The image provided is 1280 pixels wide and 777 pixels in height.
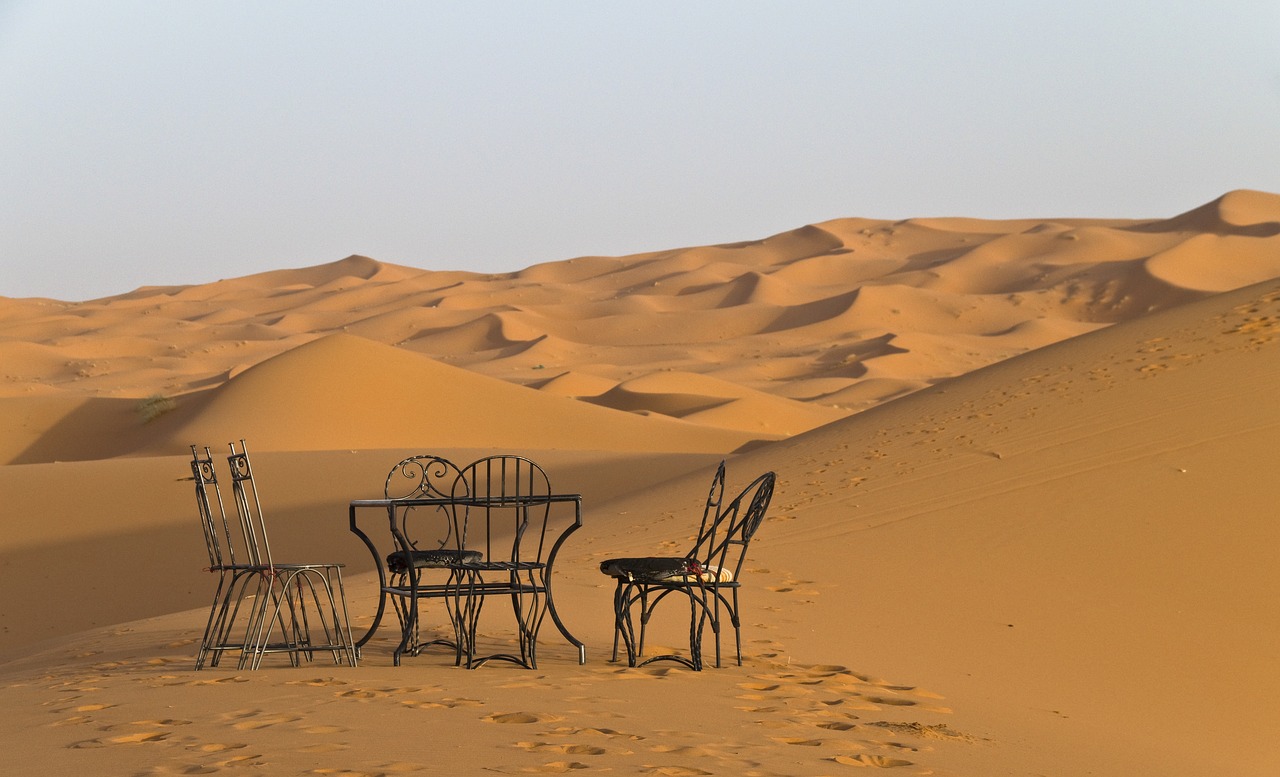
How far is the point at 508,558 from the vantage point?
12.4 meters

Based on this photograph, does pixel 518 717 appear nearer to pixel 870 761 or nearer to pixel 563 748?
pixel 563 748

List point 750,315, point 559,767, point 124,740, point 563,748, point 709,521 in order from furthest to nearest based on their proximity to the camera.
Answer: point 750,315 < point 709,521 < point 124,740 < point 563,748 < point 559,767

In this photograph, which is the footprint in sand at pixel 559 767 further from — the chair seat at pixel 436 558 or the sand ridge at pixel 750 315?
the sand ridge at pixel 750 315

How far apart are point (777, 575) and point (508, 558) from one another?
10.2 feet

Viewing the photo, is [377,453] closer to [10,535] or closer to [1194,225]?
[10,535]

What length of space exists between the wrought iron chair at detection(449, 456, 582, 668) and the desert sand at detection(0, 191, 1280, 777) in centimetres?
22

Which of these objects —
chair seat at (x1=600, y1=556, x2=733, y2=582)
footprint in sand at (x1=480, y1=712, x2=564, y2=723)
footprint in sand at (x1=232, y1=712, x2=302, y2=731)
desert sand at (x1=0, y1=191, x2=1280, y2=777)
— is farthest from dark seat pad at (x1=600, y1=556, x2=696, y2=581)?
footprint in sand at (x1=232, y1=712, x2=302, y2=731)

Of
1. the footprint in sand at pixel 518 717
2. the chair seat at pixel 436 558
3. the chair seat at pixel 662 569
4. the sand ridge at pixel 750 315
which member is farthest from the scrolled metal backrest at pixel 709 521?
the sand ridge at pixel 750 315

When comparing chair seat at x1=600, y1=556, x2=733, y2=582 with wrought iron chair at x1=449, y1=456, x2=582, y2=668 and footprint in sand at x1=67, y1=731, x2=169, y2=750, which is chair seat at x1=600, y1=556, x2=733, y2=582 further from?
footprint in sand at x1=67, y1=731, x2=169, y2=750

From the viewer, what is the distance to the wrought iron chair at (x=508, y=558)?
655cm

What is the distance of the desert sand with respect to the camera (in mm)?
5074

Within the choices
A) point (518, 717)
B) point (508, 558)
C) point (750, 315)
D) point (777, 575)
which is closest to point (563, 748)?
point (518, 717)

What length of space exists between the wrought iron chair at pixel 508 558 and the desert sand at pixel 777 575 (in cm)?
22

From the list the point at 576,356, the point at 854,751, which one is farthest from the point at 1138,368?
the point at 576,356
